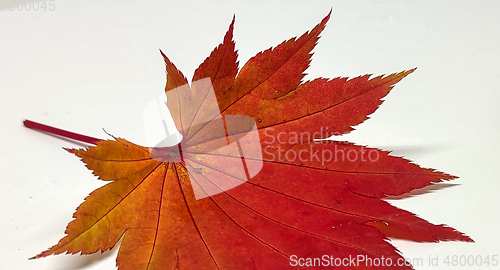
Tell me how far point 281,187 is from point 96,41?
0.65 m

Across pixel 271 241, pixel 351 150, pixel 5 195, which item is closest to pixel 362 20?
pixel 351 150

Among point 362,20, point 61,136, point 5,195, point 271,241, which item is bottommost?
point 271,241

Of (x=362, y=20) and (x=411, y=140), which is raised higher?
(x=362, y=20)

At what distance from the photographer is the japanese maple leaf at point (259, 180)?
52cm

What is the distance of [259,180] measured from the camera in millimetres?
610

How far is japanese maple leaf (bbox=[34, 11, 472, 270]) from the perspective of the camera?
1.71ft

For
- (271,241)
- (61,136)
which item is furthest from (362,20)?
(61,136)

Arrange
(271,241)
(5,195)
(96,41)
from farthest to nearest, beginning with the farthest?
(96,41) → (5,195) → (271,241)

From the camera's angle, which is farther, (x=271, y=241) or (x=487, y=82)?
(x=487, y=82)

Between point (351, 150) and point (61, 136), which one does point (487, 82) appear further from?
point (61, 136)

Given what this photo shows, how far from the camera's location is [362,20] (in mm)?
987

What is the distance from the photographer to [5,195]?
660mm

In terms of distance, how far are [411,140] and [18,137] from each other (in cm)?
91

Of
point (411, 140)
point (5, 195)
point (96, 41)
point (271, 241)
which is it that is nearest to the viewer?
point (271, 241)
